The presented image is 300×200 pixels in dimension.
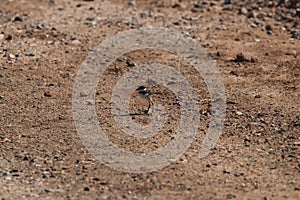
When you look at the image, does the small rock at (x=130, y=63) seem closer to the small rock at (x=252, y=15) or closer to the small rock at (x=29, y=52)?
the small rock at (x=29, y=52)

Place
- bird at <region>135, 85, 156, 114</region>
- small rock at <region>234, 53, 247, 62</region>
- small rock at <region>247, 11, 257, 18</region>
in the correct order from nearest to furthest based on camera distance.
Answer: bird at <region>135, 85, 156, 114</region> < small rock at <region>234, 53, 247, 62</region> < small rock at <region>247, 11, 257, 18</region>

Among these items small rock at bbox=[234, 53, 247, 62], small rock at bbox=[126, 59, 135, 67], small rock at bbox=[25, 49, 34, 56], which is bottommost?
small rock at bbox=[25, 49, 34, 56]

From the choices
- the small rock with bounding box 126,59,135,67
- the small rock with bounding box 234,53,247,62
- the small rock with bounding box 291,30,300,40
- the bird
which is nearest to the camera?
the bird

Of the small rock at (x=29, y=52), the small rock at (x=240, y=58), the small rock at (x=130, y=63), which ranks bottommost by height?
the small rock at (x=29, y=52)

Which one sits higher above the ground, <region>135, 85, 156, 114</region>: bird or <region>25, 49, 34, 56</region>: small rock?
<region>135, 85, 156, 114</region>: bird

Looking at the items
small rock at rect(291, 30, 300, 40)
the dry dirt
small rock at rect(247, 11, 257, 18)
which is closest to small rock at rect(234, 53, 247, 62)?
the dry dirt

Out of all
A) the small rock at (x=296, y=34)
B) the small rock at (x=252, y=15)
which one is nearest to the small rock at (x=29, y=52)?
the small rock at (x=252, y=15)

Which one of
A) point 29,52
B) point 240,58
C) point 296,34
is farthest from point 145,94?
point 296,34

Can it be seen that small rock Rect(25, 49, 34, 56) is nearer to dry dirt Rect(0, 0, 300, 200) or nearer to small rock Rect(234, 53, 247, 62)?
dry dirt Rect(0, 0, 300, 200)

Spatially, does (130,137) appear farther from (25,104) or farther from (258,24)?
(258,24)
